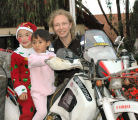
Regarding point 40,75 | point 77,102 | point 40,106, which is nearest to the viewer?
point 77,102

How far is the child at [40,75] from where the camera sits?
221 centimetres

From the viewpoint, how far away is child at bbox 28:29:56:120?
7.24 ft

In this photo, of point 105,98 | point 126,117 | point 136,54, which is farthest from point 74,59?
point 136,54

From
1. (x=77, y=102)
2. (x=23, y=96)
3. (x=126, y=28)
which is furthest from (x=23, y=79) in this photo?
(x=126, y=28)

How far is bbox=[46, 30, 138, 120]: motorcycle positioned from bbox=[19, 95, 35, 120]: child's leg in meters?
0.27

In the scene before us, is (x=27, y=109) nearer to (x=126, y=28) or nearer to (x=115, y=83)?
(x=115, y=83)

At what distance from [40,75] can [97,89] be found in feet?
2.53

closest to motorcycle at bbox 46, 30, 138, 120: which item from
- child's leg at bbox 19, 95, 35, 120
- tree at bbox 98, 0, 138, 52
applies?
child's leg at bbox 19, 95, 35, 120

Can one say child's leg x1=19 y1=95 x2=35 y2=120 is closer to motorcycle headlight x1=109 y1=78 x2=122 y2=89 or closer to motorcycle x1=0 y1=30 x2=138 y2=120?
motorcycle x1=0 y1=30 x2=138 y2=120

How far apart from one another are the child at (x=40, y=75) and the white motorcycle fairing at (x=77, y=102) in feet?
0.63

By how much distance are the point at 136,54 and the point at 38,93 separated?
6.67 metres

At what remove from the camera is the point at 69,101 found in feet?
6.47

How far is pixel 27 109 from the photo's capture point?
2.27 m

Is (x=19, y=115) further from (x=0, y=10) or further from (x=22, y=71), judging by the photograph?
(x=0, y=10)
